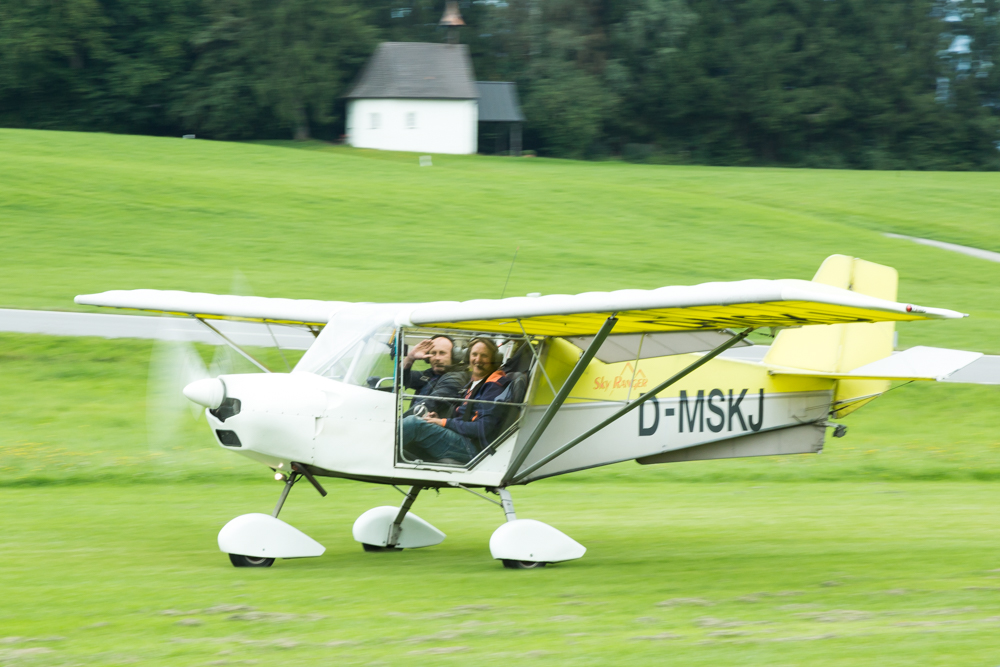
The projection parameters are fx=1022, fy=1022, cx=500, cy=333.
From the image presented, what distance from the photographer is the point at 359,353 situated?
805 cm

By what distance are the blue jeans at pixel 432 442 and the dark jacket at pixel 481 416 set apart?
2.6 inches

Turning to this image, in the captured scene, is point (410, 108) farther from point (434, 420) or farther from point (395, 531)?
point (434, 420)

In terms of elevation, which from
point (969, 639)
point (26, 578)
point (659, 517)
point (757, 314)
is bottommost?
point (659, 517)

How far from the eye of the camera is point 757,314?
6898 millimetres

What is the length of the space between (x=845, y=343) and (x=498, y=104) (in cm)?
5789

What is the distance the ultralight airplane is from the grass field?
0.75 m

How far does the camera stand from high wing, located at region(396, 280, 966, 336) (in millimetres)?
6137

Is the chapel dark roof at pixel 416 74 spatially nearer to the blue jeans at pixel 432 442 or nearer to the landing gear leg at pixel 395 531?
the landing gear leg at pixel 395 531

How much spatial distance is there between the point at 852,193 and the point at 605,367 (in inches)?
1458

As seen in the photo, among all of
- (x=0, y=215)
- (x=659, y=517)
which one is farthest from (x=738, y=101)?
(x=659, y=517)

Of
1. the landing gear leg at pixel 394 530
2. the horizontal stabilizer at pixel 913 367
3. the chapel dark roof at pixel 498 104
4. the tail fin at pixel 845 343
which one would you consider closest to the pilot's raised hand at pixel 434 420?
the landing gear leg at pixel 394 530

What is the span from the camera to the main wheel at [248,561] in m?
7.98

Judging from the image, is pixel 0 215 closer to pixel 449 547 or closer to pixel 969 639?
pixel 449 547

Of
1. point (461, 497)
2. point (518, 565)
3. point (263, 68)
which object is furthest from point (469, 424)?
point (263, 68)
